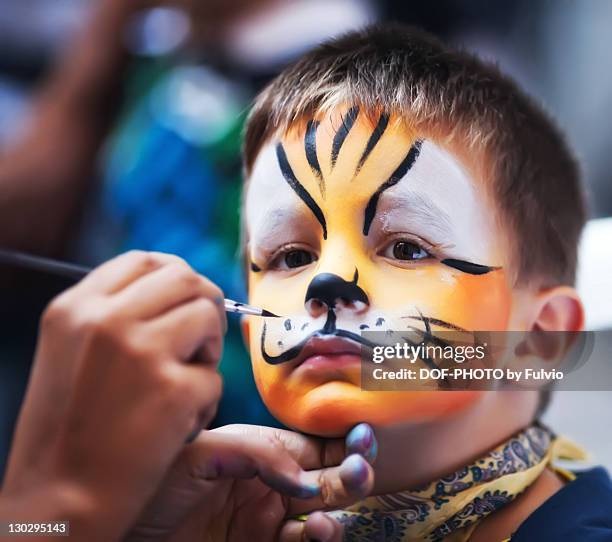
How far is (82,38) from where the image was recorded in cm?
146

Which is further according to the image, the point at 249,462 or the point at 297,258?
the point at 297,258

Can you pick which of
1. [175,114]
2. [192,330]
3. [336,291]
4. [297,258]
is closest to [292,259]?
[297,258]

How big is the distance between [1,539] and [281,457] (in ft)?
0.75

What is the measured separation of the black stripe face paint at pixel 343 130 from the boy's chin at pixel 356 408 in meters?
0.22

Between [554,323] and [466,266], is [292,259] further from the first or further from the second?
Result: [554,323]

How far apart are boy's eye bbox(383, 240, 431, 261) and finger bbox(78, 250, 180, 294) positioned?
0.21 metres

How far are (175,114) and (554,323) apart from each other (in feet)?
2.60

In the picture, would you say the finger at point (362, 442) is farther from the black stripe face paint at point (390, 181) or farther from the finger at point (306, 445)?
the black stripe face paint at point (390, 181)

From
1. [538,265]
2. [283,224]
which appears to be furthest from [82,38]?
[538,265]

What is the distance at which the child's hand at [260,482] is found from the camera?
0.65m

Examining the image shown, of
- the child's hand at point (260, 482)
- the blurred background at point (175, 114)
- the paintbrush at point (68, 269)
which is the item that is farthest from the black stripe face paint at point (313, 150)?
the blurred background at point (175, 114)

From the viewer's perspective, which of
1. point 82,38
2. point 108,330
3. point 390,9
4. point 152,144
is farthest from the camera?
point 390,9

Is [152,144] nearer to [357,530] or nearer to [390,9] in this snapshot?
[390,9]

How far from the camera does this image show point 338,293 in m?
0.69
